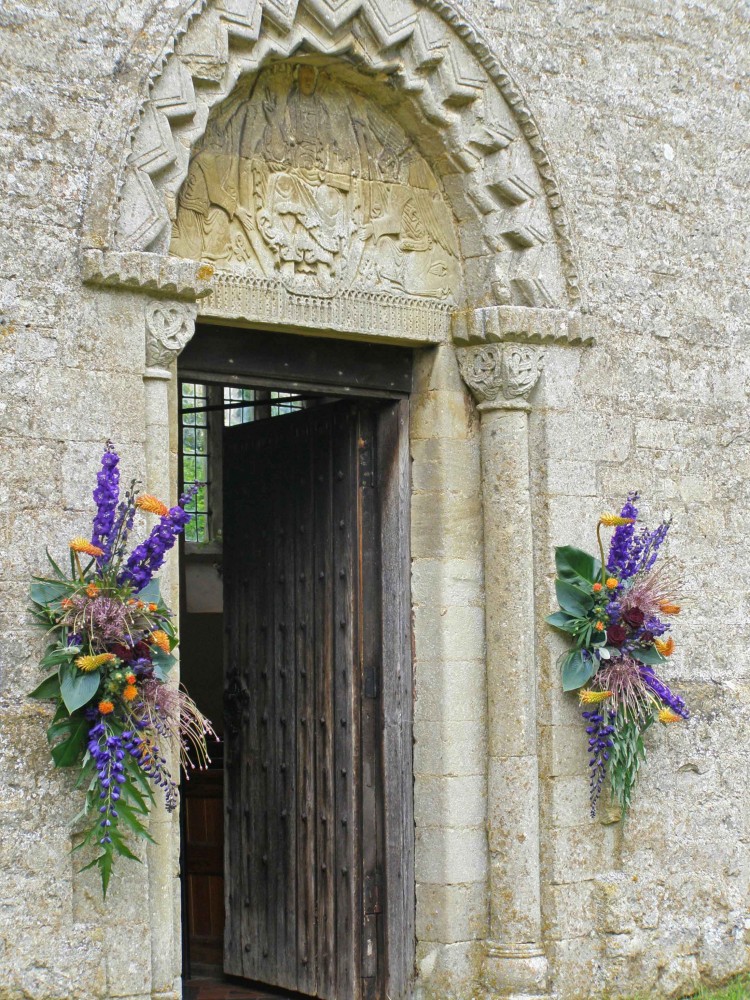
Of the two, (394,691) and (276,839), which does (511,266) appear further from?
(276,839)

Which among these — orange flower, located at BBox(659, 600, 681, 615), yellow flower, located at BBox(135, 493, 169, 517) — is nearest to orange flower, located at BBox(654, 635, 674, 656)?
orange flower, located at BBox(659, 600, 681, 615)

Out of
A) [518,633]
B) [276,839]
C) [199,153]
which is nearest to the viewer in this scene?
[199,153]

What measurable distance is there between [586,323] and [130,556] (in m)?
2.27

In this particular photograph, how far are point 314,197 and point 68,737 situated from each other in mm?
2272

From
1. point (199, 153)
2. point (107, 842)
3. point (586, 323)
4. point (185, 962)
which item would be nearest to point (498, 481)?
point (586, 323)

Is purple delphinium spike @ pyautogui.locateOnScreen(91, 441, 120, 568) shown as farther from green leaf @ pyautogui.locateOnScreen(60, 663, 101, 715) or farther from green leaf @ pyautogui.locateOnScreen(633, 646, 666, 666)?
green leaf @ pyautogui.locateOnScreen(633, 646, 666, 666)

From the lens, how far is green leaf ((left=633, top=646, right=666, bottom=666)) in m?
5.92

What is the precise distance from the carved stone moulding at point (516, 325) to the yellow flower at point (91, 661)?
208cm

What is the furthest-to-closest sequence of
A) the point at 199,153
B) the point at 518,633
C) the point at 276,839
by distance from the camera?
1. the point at 276,839
2. the point at 518,633
3. the point at 199,153

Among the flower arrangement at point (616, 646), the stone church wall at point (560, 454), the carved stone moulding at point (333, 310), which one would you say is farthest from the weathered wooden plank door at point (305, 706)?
the flower arrangement at point (616, 646)

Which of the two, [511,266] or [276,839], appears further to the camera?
[276,839]

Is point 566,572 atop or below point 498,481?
below

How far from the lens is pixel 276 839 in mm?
6395

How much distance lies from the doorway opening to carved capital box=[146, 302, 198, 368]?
1.25 ft
